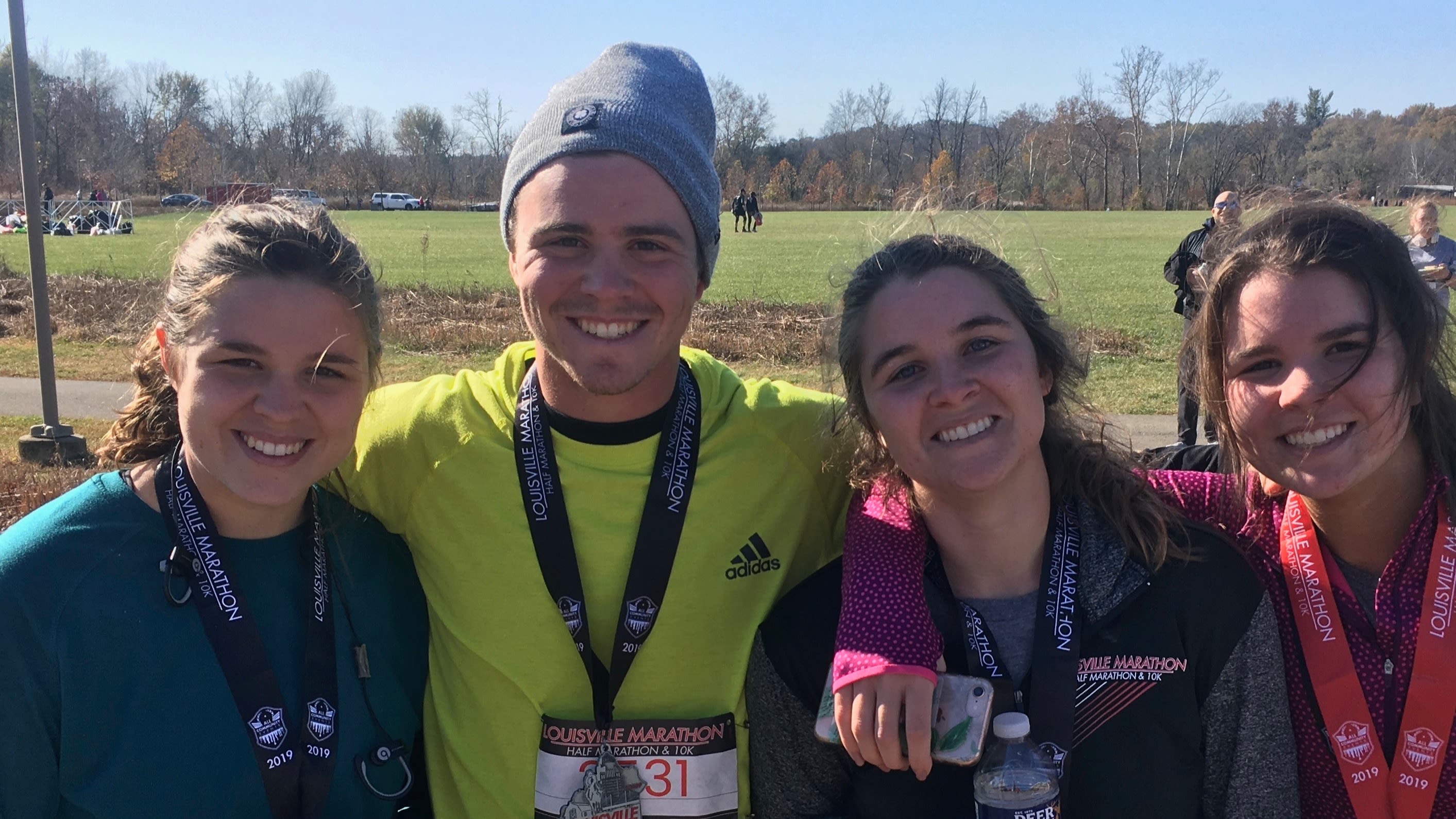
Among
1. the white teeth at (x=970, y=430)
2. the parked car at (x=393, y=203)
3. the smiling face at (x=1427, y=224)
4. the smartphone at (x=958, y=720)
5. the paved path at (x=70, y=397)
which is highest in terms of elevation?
the parked car at (x=393, y=203)

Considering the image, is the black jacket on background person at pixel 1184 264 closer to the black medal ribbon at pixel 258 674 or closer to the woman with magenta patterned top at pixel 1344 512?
the woman with magenta patterned top at pixel 1344 512

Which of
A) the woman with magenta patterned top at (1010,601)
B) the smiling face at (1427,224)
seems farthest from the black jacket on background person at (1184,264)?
the woman with magenta patterned top at (1010,601)

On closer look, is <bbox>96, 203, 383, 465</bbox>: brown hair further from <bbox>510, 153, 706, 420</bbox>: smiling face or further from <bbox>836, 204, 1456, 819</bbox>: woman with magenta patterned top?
<bbox>836, 204, 1456, 819</bbox>: woman with magenta patterned top

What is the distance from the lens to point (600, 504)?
8.68 ft

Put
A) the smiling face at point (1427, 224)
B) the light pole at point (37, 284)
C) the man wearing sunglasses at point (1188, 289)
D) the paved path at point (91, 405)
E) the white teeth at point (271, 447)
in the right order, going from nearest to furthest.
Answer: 1. the white teeth at point (271, 447)
2. the light pole at point (37, 284)
3. the man wearing sunglasses at point (1188, 289)
4. the smiling face at point (1427, 224)
5. the paved path at point (91, 405)

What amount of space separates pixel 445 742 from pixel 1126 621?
1.67 meters

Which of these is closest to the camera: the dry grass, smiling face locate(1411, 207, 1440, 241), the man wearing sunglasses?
the dry grass

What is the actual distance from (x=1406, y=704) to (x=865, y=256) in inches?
63.2

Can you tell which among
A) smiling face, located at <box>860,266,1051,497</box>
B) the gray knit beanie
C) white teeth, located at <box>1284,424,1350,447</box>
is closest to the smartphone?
smiling face, located at <box>860,266,1051,497</box>

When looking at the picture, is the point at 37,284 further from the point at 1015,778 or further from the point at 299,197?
the point at 1015,778

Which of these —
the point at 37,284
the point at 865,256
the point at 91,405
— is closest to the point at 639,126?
the point at 865,256

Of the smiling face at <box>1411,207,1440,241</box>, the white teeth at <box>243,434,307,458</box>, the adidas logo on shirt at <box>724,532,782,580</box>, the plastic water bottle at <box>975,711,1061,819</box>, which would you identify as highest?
the smiling face at <box>1411,207,1440,241</box>

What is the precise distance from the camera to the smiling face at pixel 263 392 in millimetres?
2373

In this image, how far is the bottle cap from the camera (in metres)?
1.95
